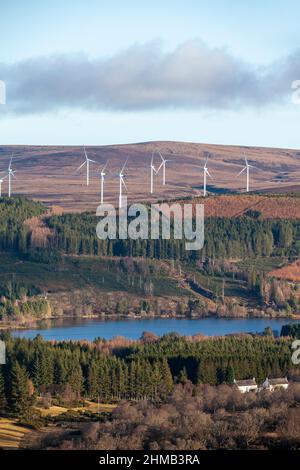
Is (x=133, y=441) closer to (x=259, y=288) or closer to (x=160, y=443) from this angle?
(x=160, y=443)

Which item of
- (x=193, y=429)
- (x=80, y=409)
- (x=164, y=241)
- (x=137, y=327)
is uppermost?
(x=193, y=429)

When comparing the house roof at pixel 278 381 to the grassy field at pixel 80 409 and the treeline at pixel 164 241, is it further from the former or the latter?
the treeline at pixel 164 241

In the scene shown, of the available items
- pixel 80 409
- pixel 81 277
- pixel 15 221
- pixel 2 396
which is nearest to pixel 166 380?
pixel 80 409

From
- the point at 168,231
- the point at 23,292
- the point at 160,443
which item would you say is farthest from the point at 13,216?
the point at 160,443

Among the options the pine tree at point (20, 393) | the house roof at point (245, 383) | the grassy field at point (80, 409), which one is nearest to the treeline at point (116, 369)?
the pine tree at point (20, 393)

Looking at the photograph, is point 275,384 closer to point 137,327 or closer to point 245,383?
point 245,383

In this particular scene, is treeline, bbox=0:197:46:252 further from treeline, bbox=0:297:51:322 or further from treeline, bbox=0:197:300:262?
treeline, bbox=0:297:51:322
